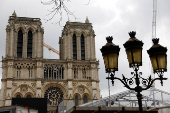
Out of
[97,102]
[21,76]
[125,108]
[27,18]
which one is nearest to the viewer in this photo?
[125,108]

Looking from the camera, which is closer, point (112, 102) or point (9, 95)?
point (112, 102)

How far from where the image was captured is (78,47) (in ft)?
170

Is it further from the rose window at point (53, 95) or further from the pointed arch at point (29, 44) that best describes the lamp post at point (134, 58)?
the pointed arch at point (29, 44)

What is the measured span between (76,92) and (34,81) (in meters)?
7.98

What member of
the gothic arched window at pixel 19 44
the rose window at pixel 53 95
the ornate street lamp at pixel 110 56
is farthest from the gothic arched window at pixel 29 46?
the ornate street lamp at pixel 110 56

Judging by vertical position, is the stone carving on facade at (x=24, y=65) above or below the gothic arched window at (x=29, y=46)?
below

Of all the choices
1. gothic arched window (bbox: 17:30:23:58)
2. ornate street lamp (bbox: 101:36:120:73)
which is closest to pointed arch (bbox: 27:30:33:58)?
gothic arched window (bbox: 17:30:23:58)

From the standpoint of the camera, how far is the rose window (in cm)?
4816

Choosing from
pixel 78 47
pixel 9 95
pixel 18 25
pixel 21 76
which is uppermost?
pixel 18 25

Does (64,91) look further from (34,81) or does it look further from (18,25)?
(18,25)

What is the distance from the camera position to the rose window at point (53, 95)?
48.2 metres

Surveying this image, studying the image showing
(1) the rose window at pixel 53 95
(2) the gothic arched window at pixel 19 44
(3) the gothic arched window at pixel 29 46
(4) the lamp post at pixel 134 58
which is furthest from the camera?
(3) the gothic arched window at pixel 29 46

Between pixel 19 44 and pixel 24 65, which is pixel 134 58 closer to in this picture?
pixel 24 65

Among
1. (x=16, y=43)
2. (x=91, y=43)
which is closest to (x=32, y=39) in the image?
(x=16, y=43)
